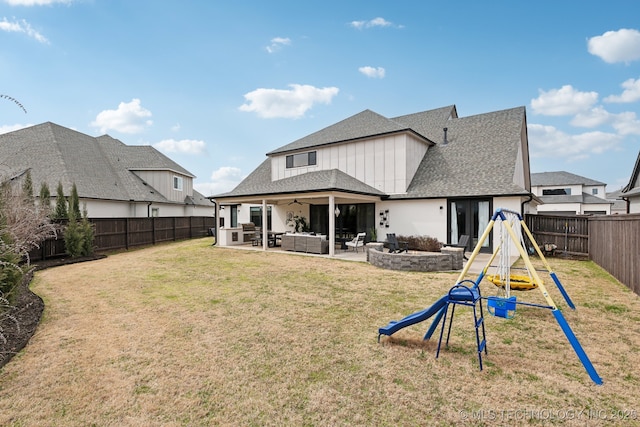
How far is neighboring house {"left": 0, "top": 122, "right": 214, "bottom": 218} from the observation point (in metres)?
18.7

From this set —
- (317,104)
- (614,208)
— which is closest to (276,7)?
(317,104)

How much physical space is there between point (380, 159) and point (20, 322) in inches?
570

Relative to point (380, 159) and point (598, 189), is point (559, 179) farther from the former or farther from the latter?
point (380, 159)

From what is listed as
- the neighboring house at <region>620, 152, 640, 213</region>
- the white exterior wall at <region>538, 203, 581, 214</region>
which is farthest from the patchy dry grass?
the white exterior wall at <region>538, 203, 581, 214</region>

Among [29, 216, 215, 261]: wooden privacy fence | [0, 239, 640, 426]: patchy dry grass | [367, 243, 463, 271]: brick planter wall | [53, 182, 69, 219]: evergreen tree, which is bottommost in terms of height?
[0, 239, 640, 426]: patchy dry grass

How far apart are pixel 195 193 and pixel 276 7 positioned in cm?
2184

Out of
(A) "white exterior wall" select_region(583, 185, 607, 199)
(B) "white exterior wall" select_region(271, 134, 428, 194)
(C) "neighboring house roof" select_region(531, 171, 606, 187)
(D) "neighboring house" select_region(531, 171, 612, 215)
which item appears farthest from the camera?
(A) "white exterior wall" select_region(583, 185, 607, 199)

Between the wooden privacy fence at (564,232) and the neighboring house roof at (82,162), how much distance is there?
966 inches

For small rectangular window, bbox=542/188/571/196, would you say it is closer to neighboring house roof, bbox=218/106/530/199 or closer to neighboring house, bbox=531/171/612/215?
neighboring house, bbox=531/171/612/215

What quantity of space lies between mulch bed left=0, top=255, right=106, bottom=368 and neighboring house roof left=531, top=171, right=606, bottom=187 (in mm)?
54126

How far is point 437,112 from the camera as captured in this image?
19.9 metres

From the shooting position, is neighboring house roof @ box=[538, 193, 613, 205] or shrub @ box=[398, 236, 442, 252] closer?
shrub @ box=[398, 236, 442, 252]

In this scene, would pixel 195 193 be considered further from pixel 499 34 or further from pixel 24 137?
pixel 499 34

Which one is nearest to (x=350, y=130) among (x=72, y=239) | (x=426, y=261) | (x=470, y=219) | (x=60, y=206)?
(x=470, y=219)
